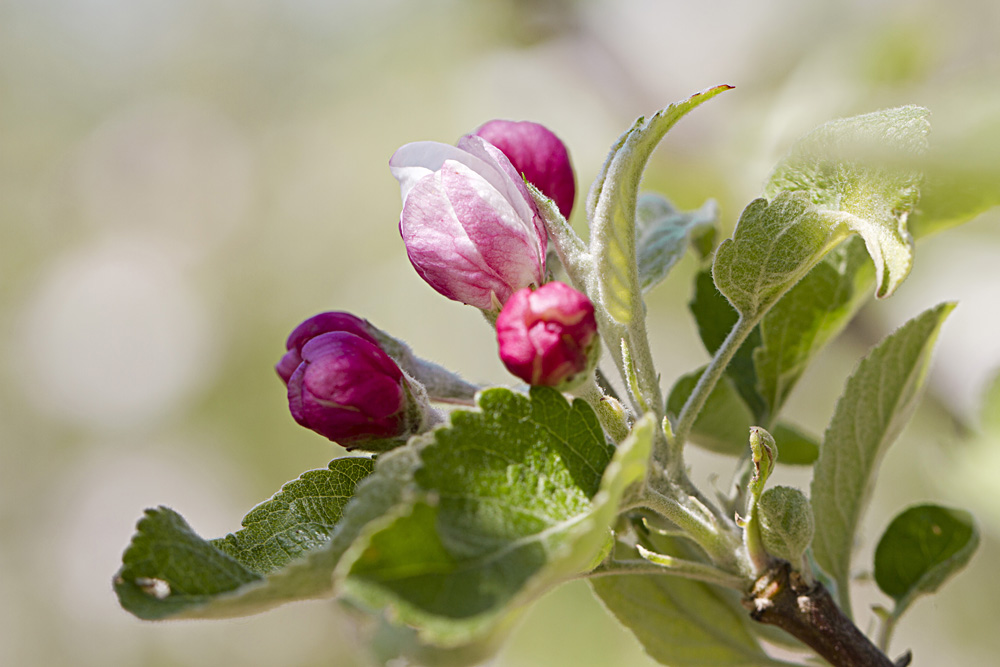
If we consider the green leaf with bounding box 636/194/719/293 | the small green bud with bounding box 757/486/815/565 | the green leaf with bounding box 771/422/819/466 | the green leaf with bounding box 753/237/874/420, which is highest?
the green leaf with bounding box 636/194/719/293

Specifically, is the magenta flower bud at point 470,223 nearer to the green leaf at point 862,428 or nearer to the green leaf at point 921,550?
the green leaf at point 862,428

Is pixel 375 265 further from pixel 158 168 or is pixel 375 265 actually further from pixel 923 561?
pixel 923 561

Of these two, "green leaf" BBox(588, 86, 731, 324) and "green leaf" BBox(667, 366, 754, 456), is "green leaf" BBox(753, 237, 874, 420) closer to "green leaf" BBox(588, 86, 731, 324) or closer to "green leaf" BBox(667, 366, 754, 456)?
"green leaf" BBox(667, 366, 754, 456)

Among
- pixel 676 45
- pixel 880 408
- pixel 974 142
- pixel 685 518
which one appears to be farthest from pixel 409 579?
pixel 676 45

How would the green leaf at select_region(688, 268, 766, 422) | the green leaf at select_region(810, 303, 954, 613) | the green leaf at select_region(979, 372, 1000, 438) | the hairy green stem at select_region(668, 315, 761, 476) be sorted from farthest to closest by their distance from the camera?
the green leaf at select_region(979, 372, 1000, 438), the green leaf at select_region(688, 268, 766, 422), the green leaf at select_region(810, 303, 954, 613), the hairy green stem at select_region(668, 315, 761, 476)

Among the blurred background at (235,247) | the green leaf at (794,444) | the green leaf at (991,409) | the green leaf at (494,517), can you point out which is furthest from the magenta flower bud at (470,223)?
the blurred background at (235,247)

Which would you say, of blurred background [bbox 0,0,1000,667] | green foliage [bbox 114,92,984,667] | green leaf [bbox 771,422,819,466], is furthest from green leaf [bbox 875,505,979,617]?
blurred background [bbox 0,0,1000,667]

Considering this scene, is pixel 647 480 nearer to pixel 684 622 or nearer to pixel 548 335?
pixel 548 335
